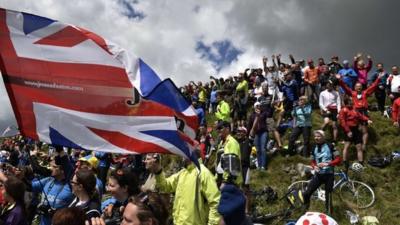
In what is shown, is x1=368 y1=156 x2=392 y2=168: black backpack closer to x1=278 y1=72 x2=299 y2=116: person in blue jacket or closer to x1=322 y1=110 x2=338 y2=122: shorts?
x1=322 y1=110 x2=338 y2=122: shorts

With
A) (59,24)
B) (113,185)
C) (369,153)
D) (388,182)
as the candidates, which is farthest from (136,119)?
(369,153)

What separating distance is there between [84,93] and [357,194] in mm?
8402

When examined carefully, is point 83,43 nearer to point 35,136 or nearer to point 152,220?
point 35,136

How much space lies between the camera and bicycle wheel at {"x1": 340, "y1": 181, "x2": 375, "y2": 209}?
37.0 feet

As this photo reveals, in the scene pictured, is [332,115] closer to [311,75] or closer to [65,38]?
[311,75]

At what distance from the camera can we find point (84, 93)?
4.91 metres

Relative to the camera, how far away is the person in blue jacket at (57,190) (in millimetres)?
5426

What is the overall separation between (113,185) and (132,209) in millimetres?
1109

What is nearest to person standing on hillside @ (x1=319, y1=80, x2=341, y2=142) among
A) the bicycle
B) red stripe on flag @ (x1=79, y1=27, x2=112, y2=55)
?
the bicycle

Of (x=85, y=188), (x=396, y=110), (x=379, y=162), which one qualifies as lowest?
(x=379, y=162)

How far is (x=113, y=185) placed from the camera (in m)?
4.75

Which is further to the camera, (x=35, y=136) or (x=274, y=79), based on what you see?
(x=274, y=79)

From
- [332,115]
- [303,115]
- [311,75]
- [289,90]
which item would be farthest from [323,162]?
[311,75]

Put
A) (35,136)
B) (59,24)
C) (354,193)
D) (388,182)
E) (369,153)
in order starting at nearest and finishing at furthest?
1. (35,136)
2. (59,24)
3. (354,193)
4. (388,182)
5. (369,153)
